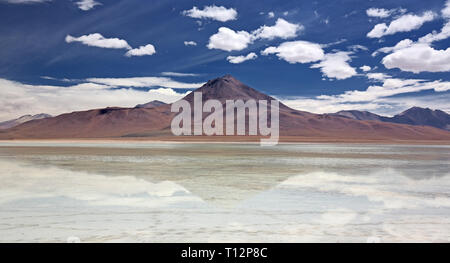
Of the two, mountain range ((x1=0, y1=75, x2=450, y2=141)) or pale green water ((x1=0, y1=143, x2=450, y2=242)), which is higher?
mountain range ((x1=0, y1=75, x2=450, y2=141))

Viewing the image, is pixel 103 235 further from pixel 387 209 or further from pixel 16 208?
pixel 387 209

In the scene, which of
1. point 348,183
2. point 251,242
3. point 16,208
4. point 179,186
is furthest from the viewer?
point 348,183

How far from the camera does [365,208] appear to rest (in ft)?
25.0

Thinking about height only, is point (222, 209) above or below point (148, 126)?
below

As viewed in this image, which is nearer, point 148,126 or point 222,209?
point 222,209

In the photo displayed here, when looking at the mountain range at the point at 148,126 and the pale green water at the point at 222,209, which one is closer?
the pale green water at the point at 222,209

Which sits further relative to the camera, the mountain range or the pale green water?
the mountain range

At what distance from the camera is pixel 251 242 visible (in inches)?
203

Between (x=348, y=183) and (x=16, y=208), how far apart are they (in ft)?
29.1

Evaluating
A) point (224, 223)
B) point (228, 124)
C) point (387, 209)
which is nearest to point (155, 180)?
point (224, 223)

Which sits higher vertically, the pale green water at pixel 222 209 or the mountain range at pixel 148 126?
the mountain range at pixel 148 126

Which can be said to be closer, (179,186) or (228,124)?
(179,186)
